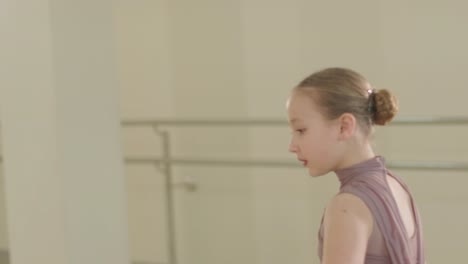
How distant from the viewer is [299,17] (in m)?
3.30

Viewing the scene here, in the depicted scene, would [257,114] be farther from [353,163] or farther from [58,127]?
[353,163]

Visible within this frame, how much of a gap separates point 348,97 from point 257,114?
2.15 metres

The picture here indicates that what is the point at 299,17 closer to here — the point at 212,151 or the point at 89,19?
the point at 212,151

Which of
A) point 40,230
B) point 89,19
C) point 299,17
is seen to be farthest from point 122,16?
point 40,230

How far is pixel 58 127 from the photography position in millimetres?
2195

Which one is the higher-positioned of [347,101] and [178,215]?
[347,101]

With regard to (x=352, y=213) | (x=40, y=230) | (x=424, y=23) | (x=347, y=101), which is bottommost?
(x=40, y=230)

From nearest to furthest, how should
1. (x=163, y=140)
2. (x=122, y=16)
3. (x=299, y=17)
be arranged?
(x=299, y=17) → (x=163, y=140) → (x=122, y=16)

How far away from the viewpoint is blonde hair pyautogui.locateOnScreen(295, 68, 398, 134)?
1301 millimetres

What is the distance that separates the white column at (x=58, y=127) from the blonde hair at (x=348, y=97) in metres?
1.09

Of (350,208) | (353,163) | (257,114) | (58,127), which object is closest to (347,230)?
(350,208)

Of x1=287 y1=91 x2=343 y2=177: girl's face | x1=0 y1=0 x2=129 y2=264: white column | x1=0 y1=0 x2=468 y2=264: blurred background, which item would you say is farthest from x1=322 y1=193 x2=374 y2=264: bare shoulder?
x1=0 y1=0 x2=468 y2=264: blurred background

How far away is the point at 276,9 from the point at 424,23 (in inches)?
27.3

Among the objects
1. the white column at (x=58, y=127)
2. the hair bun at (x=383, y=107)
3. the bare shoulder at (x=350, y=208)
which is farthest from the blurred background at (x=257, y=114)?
the bare shoulder at (x=350, y=208)
